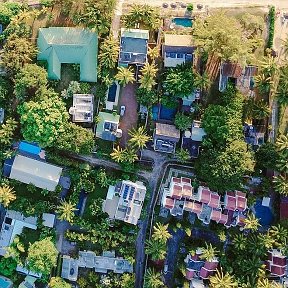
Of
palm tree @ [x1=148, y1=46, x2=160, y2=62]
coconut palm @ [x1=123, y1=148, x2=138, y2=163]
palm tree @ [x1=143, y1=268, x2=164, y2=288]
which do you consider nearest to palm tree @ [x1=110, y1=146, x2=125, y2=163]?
coconut palm @ [x1=123, y1=148, x2=138, y2=163]

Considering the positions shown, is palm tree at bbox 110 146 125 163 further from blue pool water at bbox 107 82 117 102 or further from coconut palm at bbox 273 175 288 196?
coconut palm at bbox 273 175 288 196

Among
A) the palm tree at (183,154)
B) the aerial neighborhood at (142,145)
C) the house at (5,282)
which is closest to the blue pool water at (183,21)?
the aerial neighborhood at (142,145)

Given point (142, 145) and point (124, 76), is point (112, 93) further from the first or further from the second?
point (142, 145)

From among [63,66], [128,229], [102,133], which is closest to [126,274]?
[128,229]

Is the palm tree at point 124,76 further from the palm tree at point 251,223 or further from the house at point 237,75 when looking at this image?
the palm tree at point 251,223

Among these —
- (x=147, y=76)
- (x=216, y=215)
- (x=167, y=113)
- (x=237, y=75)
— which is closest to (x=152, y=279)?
(x=216, y=215)

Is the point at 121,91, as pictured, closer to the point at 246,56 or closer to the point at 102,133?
the point at 102,133
